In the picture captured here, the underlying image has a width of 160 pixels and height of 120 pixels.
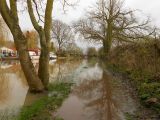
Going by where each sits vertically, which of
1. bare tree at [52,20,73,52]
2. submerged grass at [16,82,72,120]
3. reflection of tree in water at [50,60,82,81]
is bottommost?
submerged grass at [16,82,72,120]

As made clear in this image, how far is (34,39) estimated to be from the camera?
8331cm

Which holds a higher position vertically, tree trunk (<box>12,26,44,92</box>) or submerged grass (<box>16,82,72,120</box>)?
tree trunk (<box>12,26,44,92</box>)

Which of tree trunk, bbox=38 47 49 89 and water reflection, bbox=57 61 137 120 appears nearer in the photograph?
water reflection, bbox=57 61 137 120

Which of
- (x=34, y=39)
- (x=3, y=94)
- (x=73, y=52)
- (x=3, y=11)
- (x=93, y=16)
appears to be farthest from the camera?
(x=73, y=52)

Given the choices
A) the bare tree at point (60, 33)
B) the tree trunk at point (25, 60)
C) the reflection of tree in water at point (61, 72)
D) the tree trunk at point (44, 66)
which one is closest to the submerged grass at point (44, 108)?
the tree trunk at point (25, 60)

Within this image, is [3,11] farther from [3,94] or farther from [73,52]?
[73,52]

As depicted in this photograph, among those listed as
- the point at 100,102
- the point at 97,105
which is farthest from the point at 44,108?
the point at 100,102

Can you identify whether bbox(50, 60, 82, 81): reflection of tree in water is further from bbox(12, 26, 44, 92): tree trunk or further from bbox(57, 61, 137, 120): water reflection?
bbox(57, 61, 137, 120): water reflection

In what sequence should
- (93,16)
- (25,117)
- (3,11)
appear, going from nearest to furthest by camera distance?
(25,117) → (3,11) → (93,16)

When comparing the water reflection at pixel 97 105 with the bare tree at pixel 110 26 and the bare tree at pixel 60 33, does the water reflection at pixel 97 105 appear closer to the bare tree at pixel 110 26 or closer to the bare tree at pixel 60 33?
the bare tree at pixel 110 26

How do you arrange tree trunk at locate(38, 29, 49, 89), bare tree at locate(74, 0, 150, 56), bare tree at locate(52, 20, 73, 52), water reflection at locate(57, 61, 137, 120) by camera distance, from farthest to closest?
bare tree at locate(52, 20, 73, 52) → bare tree at locate(74, 0, 150, 56) → tree trunk at locate(38, 29, 49, 89) → water reflection at locate(57, 61, 137, 120)

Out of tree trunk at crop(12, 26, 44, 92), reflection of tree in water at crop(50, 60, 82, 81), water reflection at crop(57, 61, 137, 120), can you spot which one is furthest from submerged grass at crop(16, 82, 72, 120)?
reflection of tree in water at crop(50, 60, 82, 81)

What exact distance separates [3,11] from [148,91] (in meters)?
6.70

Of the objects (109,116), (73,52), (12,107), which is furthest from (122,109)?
(73,52)
